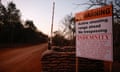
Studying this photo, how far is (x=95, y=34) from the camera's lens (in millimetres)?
4773

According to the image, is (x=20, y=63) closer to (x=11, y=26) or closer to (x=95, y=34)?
(x=95, y=34)

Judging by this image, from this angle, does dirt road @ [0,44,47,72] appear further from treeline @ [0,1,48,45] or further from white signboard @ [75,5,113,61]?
treeline @ [0,1,48,45]

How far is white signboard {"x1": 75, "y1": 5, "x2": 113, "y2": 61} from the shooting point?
441 cm

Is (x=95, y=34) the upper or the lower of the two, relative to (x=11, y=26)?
lower

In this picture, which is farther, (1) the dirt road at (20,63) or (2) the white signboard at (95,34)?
(1) the dirt road at (20,63)

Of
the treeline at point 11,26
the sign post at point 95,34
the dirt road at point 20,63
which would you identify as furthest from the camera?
the treeline at point 11,26

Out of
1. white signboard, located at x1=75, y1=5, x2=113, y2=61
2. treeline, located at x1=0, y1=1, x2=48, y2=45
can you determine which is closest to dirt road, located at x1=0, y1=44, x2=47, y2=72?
white signboard, located at x1=75, y1=5, x2=113, y2=61

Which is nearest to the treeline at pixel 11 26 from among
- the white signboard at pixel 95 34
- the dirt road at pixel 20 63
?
the dirt road at pixel 20 63

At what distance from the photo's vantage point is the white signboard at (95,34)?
4414mm

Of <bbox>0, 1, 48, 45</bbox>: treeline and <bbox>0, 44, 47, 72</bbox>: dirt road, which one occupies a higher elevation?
A: <bbox>0, 1, 48, 45</bbox>: treeline

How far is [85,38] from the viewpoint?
508 cm

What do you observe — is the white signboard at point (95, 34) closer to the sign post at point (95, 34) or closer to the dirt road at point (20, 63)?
the sign post at point (95, 34)

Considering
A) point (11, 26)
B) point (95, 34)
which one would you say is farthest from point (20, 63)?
point (11, 26)

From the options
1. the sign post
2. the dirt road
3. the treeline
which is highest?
the treeline
